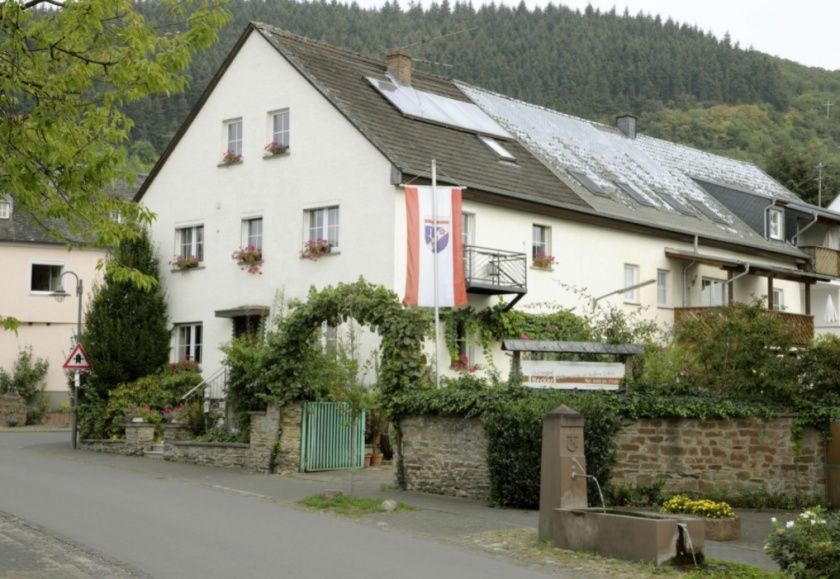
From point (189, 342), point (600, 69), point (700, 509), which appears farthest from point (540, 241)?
point (600, 69)

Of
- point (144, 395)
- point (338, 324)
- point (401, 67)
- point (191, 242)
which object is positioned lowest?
point (144, 395)

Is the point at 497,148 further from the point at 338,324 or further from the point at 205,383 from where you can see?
the point at 338,324

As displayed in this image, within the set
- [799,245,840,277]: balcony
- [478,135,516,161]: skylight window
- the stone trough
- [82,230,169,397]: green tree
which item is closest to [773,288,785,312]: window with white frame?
[799,245,840,277]: balcony

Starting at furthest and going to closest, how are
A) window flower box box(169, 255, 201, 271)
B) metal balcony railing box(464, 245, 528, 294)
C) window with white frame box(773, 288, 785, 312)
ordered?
window with white frame box(773, 288, 785, 312) → window flower box box(169, 255, 201, 271) → metal balcony railing box(464, 245, 528, 294)

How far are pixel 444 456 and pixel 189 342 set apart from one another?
1401 cm

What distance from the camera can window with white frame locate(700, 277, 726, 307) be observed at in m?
35.8

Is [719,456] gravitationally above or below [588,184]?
below

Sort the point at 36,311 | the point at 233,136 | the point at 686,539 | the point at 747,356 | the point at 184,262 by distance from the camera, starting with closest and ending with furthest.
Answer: the point at 686,539 → the point at 747,356 → the point at 233,136 → the point at 184,262 → the point at 36,311

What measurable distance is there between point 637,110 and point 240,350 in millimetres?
77379

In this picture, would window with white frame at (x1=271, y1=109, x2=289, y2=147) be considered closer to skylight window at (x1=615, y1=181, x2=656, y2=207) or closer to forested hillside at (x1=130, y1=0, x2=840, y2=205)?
skylight window at (x1=615, y1=181, x2=656, y2=207)

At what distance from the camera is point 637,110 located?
321 ft

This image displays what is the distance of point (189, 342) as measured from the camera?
31594mm

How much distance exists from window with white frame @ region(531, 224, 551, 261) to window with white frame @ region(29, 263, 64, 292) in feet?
76.6

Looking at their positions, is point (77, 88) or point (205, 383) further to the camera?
point (205, 383)
